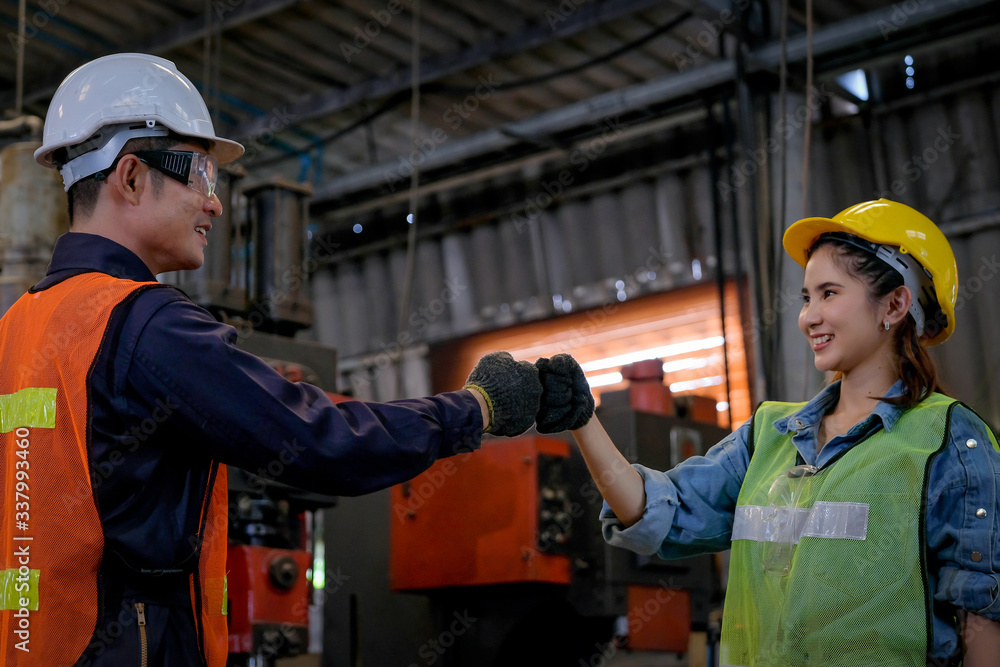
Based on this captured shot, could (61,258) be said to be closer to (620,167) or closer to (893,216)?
(893,216)

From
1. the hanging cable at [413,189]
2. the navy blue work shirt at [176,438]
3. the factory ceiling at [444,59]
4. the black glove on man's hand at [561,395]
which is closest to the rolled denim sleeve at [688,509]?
the black glove on man's hand at [561,395]

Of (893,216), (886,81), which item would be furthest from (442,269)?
(893,216)

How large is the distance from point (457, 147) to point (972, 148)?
3.05m

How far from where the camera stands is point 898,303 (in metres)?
2.29

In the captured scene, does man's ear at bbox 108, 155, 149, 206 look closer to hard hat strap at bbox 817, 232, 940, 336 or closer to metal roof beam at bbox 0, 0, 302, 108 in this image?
hard hat strap at bbox 817, 232, 940, 336

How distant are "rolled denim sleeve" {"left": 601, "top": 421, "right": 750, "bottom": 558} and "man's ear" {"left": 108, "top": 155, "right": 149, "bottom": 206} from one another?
3.84ft

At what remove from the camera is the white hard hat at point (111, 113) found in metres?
1.93

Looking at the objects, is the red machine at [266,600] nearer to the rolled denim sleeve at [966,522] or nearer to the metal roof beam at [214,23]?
the rolled denim sleeve at [966,522]

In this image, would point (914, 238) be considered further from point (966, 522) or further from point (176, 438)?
point (176, 438)

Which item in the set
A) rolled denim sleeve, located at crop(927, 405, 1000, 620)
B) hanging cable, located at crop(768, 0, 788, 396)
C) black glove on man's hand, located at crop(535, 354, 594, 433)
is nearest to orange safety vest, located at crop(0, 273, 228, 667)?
black glove on man's hand, located at crop(535, 354, 594, 433)

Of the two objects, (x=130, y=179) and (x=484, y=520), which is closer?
(x=130, y=179)

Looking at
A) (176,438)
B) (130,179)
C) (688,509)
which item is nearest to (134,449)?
(176,438)

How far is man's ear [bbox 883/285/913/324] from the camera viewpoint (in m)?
2.28

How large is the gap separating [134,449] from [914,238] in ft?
5.29
